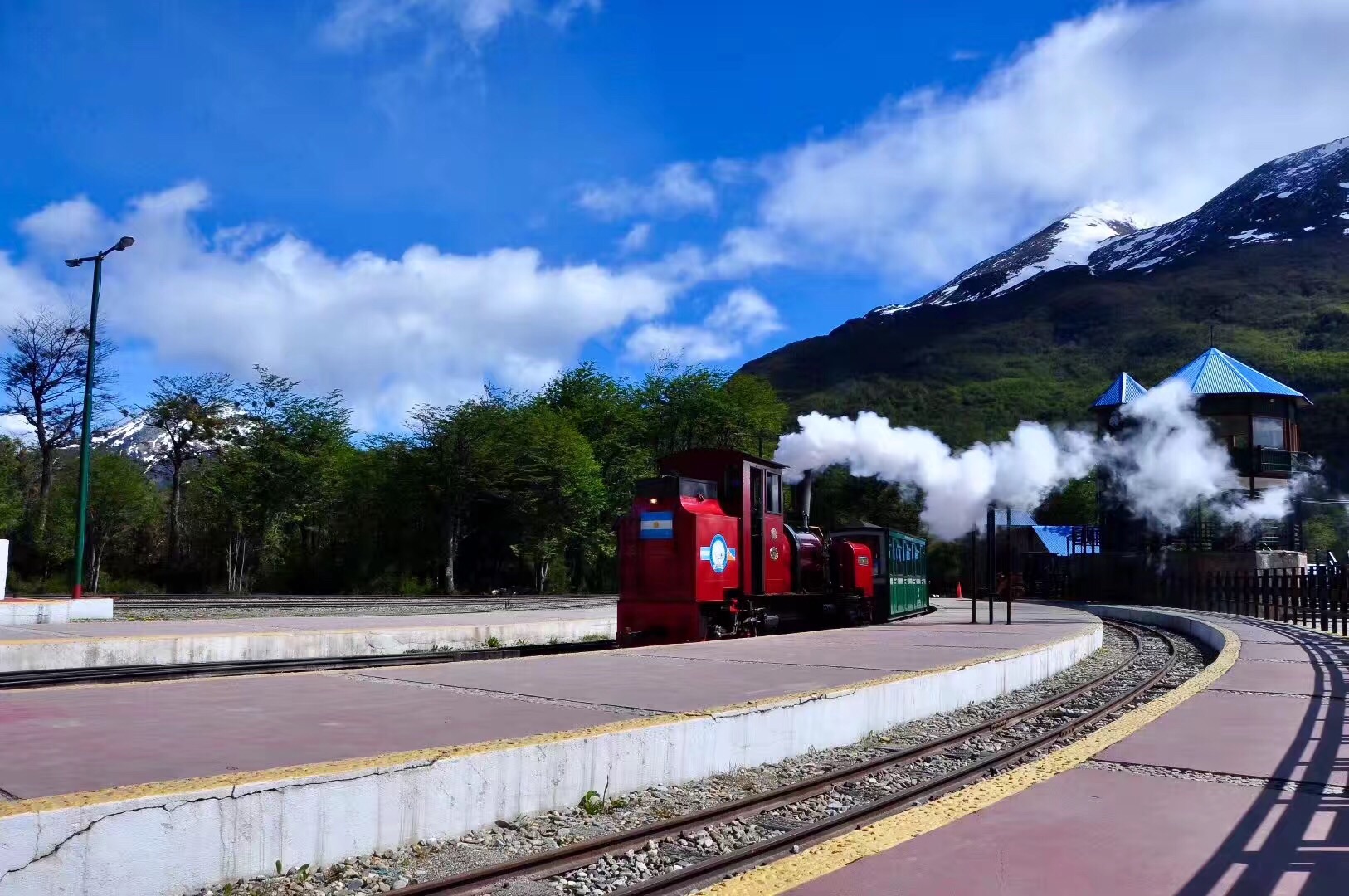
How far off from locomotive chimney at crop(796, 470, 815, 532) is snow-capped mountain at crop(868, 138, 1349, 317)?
14011cm

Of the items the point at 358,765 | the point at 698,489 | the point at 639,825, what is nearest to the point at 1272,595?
the point at 698,489

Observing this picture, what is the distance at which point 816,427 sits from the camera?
23.5m

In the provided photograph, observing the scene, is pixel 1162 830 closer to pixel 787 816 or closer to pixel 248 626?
pixel 787 816

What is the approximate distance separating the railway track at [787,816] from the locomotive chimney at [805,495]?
392 inches

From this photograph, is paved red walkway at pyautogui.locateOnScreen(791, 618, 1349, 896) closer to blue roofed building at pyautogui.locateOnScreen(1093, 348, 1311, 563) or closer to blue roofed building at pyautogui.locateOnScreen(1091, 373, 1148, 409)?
blue roofed building at pyautogui.locateOnScreen(1093, 348, 1311, 563)

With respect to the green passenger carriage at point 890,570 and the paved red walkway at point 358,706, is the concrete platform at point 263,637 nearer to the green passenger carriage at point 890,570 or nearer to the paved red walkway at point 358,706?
the paved red walkway at point 358,706

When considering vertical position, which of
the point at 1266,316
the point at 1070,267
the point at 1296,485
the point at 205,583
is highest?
the point at 1070,267

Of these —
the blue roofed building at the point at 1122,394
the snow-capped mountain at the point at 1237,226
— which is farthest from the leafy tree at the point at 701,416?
the snow-capped mountain at the point at 1237,226

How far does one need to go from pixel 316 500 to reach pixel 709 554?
30.6m

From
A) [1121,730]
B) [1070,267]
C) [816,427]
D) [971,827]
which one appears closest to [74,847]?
[971,827]

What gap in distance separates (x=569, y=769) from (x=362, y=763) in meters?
1.35

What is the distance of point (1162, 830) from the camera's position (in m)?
5.31

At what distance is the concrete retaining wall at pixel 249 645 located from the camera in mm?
12773

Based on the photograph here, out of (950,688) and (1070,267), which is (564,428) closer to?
(950,688)
